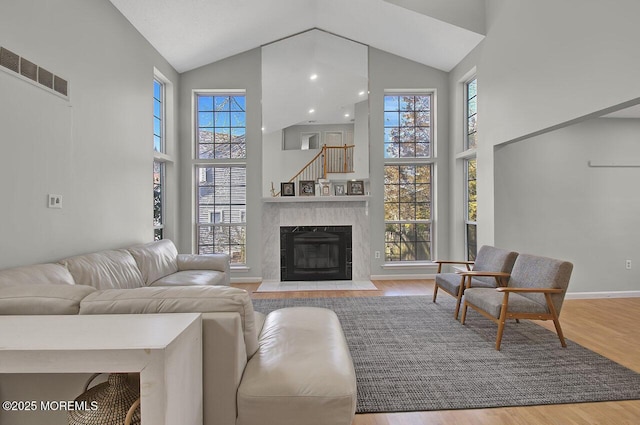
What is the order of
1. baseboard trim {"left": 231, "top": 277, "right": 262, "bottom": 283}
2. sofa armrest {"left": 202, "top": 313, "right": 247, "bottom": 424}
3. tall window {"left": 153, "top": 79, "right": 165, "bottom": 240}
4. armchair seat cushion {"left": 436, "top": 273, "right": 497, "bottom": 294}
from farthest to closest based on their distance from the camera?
1. baseboard trim {"left": 231, "top": 277, "right": 262, "bottom": 283}
2. tall window {"left": 153, "top": 79, "right": 165, "bottom": 240}
3. armchair seat cushion {"left": 436, "top": 273, "right": 497, "bottom": 294}
4. sofa armrest {"left": 202, "top": 313, "right": 247, "bottom": 424}

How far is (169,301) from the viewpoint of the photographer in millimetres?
1502

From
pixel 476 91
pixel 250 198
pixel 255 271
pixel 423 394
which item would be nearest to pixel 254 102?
pixel 250 198

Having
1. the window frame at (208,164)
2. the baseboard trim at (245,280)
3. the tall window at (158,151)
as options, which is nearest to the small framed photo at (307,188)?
the window frame at (208,164)

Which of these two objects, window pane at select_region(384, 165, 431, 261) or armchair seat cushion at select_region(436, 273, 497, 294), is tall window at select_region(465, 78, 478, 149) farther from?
armchair seat cushion at select_region(436, 273, 497, 294)

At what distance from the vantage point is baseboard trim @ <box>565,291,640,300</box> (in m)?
4.70

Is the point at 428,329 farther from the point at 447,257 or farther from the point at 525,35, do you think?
the point at 525,35

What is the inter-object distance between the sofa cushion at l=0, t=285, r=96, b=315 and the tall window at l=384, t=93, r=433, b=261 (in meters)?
5.16

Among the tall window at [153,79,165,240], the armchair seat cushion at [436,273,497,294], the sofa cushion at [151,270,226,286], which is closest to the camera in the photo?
the sofa cushion at [151,270,226,286]

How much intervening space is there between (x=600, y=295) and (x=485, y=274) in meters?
2.50

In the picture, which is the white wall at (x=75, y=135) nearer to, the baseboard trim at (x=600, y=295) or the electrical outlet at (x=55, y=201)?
the electrical outlet at (x=55, y=201)

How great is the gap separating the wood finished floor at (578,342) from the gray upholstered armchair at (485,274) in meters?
0.67

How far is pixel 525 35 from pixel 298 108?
483cm

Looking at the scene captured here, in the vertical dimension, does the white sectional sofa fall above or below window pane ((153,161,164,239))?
below

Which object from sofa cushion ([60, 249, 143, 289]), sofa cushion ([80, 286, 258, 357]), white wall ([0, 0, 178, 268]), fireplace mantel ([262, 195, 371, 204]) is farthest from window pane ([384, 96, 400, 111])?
sofa cushion ([80, 286, 258, 357])
